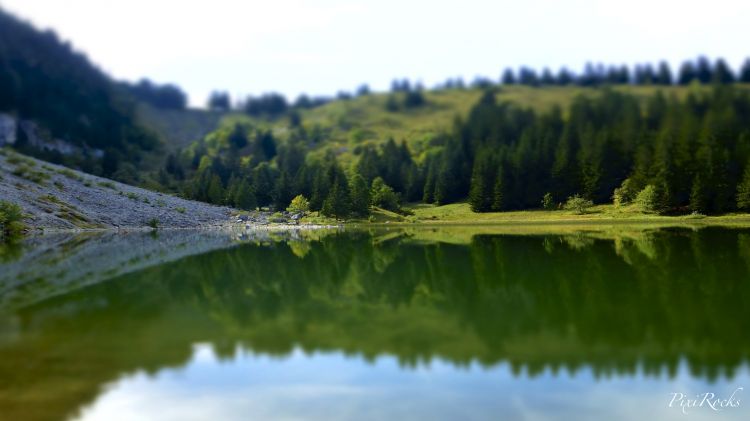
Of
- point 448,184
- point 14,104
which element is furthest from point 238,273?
point 14,104

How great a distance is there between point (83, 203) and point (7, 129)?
248ft

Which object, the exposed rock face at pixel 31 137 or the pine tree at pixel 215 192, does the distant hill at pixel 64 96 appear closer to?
the exposed rock face at pixel 31 137

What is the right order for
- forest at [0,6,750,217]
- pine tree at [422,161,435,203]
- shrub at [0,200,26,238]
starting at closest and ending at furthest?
shrub at [0,200,26,238], forest at [0,6,750,217], pine tree at [422,161,435,203]

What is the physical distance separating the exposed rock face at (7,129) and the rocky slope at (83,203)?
129 ft

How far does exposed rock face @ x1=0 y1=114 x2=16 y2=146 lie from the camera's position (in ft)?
449

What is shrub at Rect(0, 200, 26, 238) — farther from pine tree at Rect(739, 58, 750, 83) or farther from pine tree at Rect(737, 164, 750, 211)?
pine tree at Rect(739, 58, 750, 83)

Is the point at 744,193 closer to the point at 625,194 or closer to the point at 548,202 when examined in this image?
the point at 625,194

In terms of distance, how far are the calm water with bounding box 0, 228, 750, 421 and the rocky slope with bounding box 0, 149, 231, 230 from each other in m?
51.2

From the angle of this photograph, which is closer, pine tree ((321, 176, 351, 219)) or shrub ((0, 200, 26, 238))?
shrub ((0, 200, 26, 238))

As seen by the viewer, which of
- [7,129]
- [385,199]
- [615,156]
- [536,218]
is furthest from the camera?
[7,129]

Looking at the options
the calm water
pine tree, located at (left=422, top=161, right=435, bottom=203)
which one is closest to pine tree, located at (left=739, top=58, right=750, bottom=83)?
pine tree, located at (left=422, top=161, right=435, bottom=203)

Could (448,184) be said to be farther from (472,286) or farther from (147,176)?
(472,286)

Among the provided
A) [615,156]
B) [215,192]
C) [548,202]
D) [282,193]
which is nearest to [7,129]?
[215,192]

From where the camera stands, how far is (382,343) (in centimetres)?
1616
